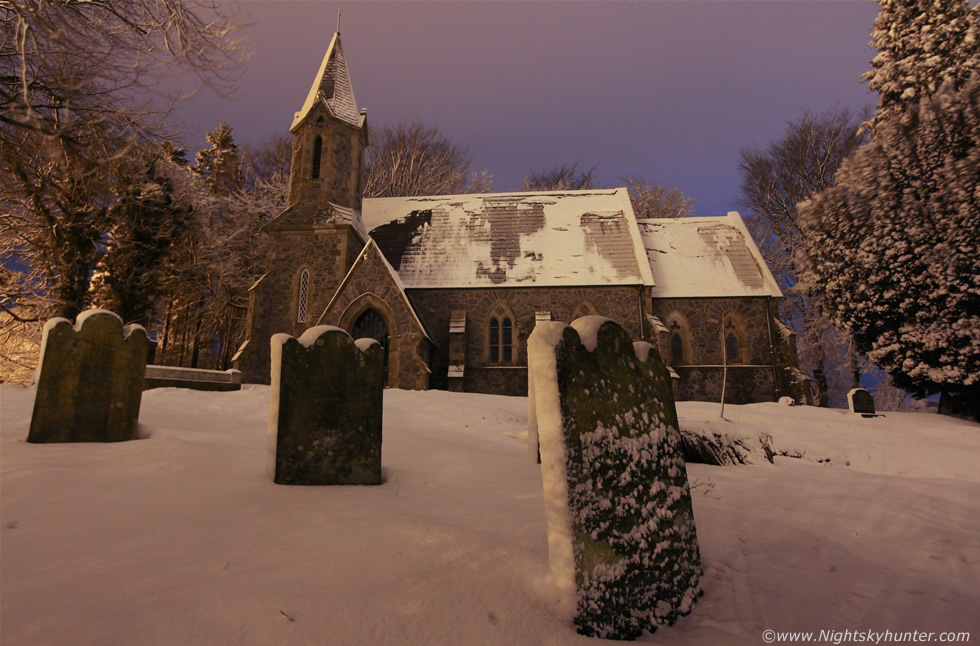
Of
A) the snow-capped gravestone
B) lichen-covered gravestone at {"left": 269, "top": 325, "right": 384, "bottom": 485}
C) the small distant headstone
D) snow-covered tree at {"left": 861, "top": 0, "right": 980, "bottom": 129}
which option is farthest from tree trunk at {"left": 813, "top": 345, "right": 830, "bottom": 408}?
the snow-capped gravestone

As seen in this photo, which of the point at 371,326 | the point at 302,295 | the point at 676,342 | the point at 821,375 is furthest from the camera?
the point at 821,375

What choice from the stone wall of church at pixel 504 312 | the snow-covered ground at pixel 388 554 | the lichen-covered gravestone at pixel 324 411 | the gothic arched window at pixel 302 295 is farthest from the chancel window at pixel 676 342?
the lichen-covered gravestone at pixel 324 411

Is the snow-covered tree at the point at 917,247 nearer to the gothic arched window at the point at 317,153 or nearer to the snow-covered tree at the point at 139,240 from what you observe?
the gothic arched window at the point at 317,153

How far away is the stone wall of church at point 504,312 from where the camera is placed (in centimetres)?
1823

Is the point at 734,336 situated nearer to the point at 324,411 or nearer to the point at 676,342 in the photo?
the point at 676,342

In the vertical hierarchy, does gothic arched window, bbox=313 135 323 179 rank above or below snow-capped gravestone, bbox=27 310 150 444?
above

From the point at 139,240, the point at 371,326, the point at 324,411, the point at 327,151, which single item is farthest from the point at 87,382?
the point at 139,240

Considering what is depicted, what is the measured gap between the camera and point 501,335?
61.3 feet

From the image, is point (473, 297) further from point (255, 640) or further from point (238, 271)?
point (255, 640)

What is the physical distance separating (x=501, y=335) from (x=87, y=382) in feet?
47.0

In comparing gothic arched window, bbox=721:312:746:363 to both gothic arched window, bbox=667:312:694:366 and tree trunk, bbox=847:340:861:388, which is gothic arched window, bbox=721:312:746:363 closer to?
gothic arched window, bbox=667:312:694:366

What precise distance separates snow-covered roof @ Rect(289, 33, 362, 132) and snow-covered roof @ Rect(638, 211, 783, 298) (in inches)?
565

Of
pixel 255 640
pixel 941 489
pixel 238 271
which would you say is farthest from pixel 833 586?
pixel 238 271

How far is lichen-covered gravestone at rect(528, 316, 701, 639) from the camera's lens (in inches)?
88.3
